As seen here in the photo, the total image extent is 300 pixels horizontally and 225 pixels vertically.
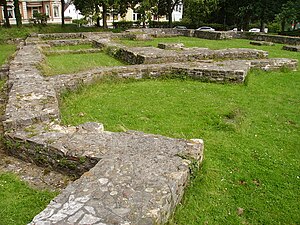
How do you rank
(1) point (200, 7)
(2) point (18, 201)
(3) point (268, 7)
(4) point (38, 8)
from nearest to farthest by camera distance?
1. (2) point (18, 201)
2. (3) point (268, 7)
3. (1) point (200, 7)
4. (4) point (38, 8)

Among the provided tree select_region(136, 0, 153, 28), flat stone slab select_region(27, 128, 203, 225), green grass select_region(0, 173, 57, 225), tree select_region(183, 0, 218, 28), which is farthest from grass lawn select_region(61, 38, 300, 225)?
tree select_region(183, 0, 218, 28)

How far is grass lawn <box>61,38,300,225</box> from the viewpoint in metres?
3.85

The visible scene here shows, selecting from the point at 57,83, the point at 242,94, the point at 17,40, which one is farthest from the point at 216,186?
the point at 17,40

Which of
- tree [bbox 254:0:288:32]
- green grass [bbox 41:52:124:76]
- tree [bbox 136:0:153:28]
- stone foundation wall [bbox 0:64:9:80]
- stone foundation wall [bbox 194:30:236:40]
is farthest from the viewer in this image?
tree [bbox 136:0:153:28]

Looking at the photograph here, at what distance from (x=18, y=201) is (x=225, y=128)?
4.00m

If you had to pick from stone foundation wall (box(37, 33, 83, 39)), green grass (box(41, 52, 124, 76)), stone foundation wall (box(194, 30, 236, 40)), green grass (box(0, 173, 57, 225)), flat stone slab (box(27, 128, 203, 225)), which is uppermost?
stone foundation wall (box(194, 30, 236, 40))

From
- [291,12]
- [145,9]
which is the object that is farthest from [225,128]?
[145,9]

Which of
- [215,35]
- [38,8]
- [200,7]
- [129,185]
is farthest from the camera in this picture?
[38,8]

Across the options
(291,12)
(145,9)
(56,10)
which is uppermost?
(56,10)

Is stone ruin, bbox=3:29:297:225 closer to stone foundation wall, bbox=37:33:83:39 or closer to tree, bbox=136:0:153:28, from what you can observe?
stone foundation wall, bbox=37:33:83:39

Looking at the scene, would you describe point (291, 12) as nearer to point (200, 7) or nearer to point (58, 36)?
point (200, 7)

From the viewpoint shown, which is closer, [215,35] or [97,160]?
[97,160]

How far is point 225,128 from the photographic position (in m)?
5.98

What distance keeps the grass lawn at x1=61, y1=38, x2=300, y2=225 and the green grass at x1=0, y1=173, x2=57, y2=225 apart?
5.73ft
